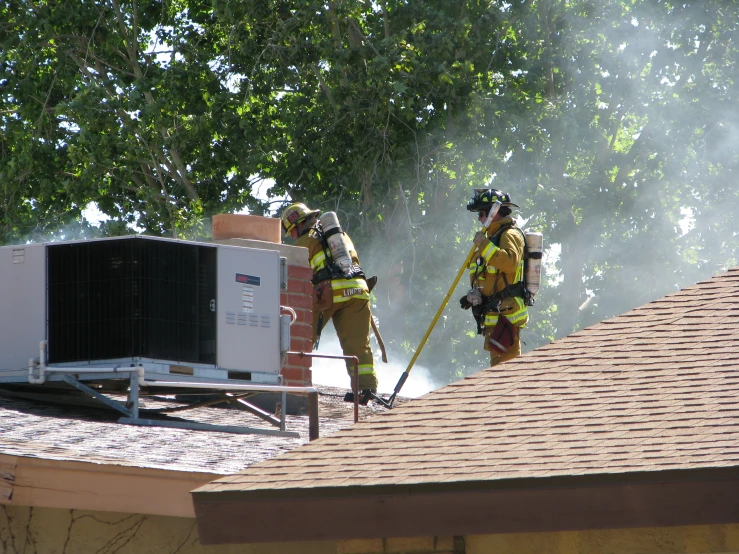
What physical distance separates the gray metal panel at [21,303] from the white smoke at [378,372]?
10.9 metres

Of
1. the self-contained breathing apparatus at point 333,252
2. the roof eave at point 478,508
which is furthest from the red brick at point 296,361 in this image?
the roof eave at point 478,508

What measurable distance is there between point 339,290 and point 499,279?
4.14ft

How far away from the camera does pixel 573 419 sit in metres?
5.60

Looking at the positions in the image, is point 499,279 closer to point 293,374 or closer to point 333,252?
point 333,252

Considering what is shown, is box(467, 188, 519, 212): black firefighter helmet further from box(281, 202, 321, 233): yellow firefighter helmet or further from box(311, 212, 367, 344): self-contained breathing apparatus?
box(281, 202, 321, 233): yellow firefighter helmet

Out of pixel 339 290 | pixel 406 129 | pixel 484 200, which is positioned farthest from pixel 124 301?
pixel 406 129

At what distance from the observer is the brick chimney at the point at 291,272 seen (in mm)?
9688

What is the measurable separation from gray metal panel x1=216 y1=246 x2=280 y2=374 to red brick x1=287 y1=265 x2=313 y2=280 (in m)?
1.58

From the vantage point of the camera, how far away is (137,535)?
6574mm

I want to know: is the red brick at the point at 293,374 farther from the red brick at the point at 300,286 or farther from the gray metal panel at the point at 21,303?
the gray metal panel at the point at 21,303

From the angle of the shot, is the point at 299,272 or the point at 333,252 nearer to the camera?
the point at 299,272

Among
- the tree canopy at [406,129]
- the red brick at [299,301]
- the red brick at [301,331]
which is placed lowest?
the red brick at [301,331]

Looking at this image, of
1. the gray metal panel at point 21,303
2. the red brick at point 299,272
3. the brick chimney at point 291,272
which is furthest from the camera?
the red brick at point 299,272

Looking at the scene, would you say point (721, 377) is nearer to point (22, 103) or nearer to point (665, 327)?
point (665, 327)
